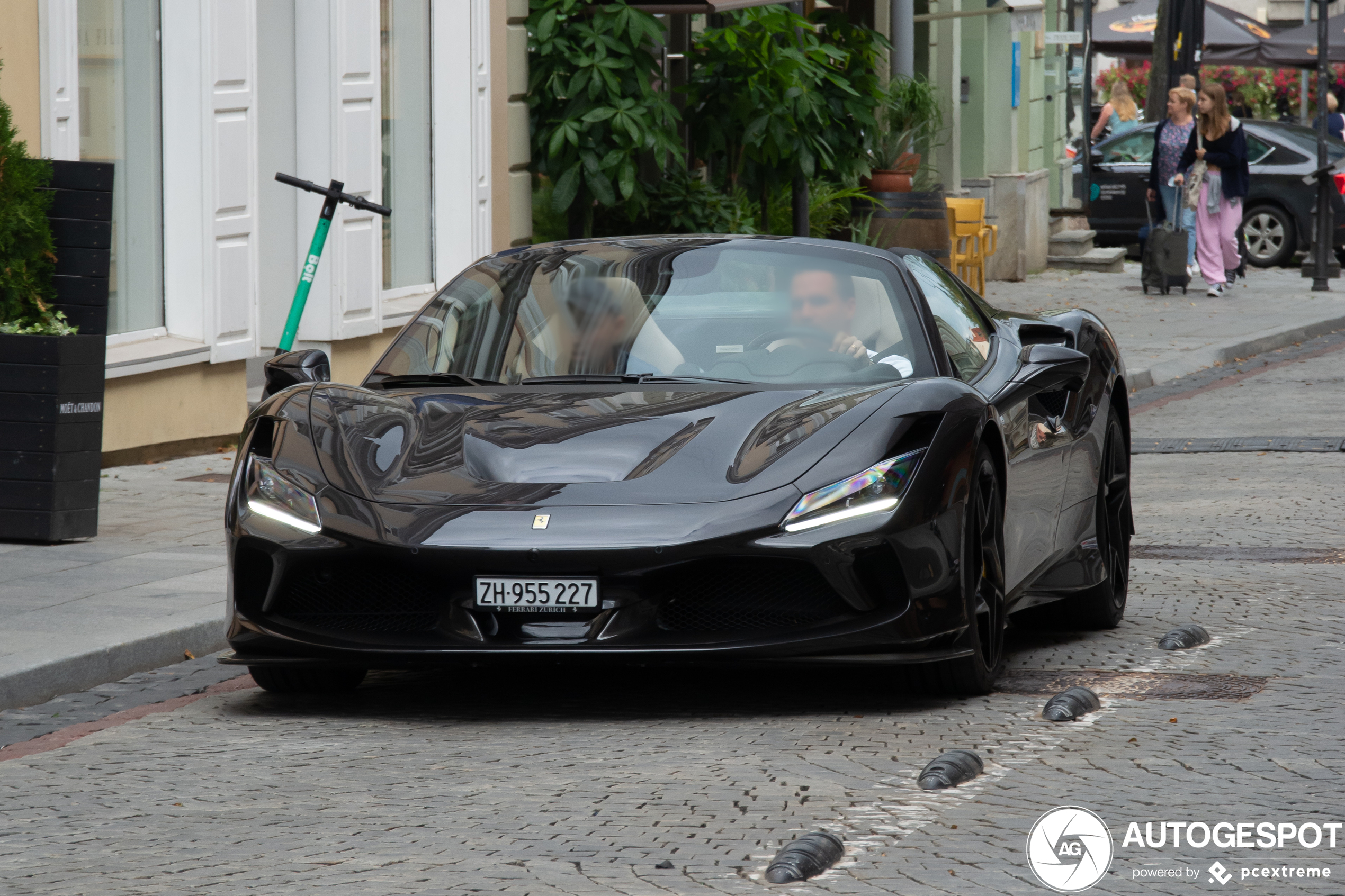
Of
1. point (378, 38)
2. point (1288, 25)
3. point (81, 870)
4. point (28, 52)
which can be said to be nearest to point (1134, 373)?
point (378, 38)

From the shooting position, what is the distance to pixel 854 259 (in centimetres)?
657

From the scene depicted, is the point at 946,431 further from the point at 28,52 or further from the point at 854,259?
the point at 28,52

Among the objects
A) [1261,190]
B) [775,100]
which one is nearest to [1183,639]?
[775,100]

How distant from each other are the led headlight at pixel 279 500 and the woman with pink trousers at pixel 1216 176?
59.4 ft

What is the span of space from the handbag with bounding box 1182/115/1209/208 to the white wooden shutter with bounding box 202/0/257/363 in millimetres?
12893

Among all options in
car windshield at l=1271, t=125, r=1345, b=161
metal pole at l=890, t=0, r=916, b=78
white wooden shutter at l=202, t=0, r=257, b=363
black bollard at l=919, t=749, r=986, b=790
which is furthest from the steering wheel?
car windshield at l=1271, t=125, r=1345, b=161

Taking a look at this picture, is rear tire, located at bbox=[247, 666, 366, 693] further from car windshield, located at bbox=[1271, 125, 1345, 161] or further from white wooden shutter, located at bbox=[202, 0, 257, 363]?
car windshield, located at bbox=[1271, 125, 1345, 161]

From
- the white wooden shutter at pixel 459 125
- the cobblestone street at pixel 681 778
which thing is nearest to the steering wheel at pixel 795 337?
the cobblestone street at pixel 681 778

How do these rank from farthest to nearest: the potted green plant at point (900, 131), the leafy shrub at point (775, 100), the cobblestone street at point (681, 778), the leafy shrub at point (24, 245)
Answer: the potted green plant at point (900, 131)
the leafy shrub at point (775, 100)
the leafy shrub at point (24, 245)
the cobblestone street at point (681, 778)

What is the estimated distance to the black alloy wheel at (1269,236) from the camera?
2658 centimetres

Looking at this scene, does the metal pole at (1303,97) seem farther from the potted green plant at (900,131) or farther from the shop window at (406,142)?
the shop window at (406,142)

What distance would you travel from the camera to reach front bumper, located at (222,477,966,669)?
17.5ft

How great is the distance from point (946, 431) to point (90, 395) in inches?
167

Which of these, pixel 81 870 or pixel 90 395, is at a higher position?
pixel 90 395
